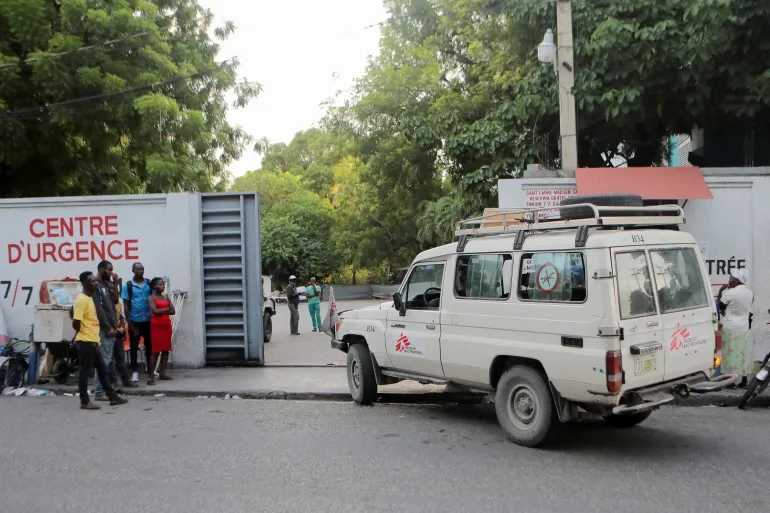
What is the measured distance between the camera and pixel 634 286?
19.6 ft

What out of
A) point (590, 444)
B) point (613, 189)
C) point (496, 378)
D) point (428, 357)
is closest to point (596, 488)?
point (590, 444)

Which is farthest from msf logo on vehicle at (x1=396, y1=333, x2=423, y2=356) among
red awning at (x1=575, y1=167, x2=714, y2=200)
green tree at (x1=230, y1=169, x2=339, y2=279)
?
green tree at (x1=230, y1=169, x2=339, y2=279)

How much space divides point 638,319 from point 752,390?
3278 mm

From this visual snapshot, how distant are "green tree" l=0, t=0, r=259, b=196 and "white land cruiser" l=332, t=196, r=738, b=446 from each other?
11.1m

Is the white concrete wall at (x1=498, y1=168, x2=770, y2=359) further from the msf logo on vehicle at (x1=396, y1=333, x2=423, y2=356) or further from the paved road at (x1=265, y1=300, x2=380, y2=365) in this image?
the paved road at (x1=265, y1=300, x2=380, y2=365)

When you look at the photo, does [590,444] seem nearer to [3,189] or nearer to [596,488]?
[596,488]

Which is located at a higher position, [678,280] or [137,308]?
[678,280]

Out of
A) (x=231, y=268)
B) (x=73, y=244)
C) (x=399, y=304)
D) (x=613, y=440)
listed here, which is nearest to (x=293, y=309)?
(x=231, y=268)

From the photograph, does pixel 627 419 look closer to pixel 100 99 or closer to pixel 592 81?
pixel 592 81

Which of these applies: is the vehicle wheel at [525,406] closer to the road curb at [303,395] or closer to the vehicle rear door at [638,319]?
the vehicle rear door at [638,319]

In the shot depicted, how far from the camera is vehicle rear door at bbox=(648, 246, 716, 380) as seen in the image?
6090 mm

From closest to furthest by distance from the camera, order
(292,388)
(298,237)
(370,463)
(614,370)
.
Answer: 1. (614,370)
2. (370,463)
3. (292,388)
4. (298,237)

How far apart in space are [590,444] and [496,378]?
109 centimetres

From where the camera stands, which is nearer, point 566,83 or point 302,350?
point 566,83
